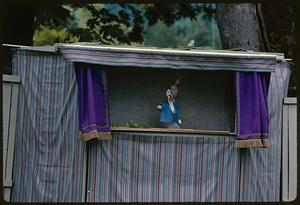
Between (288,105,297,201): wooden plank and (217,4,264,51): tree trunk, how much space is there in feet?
7.51

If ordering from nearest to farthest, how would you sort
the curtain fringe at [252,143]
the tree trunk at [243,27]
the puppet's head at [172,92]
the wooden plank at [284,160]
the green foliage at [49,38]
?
the curtain fringe at [252,143]
the wooden plank at [284,160]
the puppet's head at [172,92]
the tree trunk at [243,27]
the green foliage at [49,38]

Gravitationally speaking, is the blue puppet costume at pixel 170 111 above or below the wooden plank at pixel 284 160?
above

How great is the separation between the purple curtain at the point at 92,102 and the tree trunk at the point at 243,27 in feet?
11.2

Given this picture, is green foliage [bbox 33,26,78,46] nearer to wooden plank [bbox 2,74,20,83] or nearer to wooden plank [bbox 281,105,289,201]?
wooden plank [bbox 2,74,20,83]

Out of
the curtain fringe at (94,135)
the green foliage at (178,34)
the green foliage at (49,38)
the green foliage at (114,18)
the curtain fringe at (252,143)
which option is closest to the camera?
the curtain fringe at (94,135)

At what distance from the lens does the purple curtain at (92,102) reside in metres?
5.95

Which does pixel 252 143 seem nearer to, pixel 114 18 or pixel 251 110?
pixel 251 110

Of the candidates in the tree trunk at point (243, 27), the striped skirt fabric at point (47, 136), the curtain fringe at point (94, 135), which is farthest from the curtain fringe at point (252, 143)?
the tree trunk at point (243, 27)

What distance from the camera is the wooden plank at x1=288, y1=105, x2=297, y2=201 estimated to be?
6570 mm

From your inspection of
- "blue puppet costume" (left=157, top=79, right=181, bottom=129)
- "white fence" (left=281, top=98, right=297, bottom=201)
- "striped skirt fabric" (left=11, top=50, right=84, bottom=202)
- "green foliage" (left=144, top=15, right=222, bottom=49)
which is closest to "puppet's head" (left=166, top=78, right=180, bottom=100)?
"blue puppet costume" (left=157, top=79, right=181, bottom=129)

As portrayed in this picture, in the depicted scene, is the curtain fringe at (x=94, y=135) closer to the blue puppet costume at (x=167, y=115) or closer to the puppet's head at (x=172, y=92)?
the blue puppet costume at (x=167, y=115)

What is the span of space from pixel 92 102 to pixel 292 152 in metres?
2.66

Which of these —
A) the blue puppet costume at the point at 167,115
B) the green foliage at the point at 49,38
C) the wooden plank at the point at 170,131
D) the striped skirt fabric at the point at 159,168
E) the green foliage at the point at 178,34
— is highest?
the green foliage at the point at 178,34

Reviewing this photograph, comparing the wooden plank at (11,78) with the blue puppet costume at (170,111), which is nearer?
the wooden plank at (11,78)
